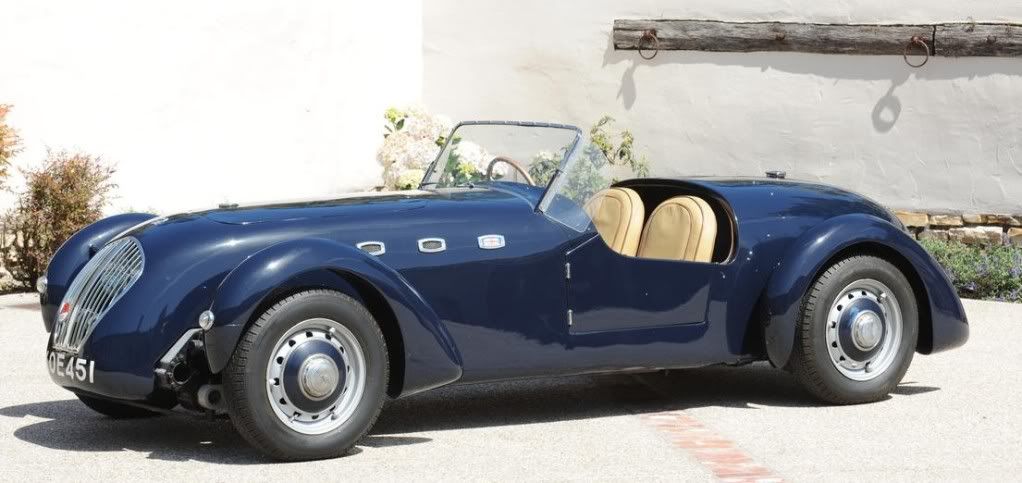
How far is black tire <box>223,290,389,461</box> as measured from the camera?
5.27 meters

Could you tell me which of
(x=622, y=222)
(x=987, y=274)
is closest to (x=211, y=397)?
(x=622, y=222)

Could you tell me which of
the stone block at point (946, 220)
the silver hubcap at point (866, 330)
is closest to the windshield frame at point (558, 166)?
the silver hubcap at point (866, 330)

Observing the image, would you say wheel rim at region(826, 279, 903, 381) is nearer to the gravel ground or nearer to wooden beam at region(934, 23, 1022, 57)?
the gravel ground

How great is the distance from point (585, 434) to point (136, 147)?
6.23 m

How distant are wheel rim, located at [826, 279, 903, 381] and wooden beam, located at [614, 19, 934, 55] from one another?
6110mm

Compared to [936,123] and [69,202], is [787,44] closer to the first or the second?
[936,123]

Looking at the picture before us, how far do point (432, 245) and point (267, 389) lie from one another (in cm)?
91

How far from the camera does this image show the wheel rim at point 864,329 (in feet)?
21.7

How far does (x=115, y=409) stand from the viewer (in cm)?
627

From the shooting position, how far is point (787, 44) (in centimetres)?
1268

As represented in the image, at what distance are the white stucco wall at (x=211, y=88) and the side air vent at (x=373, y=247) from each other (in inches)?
215

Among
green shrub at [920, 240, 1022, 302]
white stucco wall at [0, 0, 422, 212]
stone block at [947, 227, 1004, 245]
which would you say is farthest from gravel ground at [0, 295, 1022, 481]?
stone block at [947, 227, 1004, 245]

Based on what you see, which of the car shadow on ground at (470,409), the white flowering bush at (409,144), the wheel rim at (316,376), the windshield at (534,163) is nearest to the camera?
the wheel rim at (316,376)

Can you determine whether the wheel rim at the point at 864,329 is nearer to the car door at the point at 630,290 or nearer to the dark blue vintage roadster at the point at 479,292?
the dark blue vintage roadster at the point at 479,292
